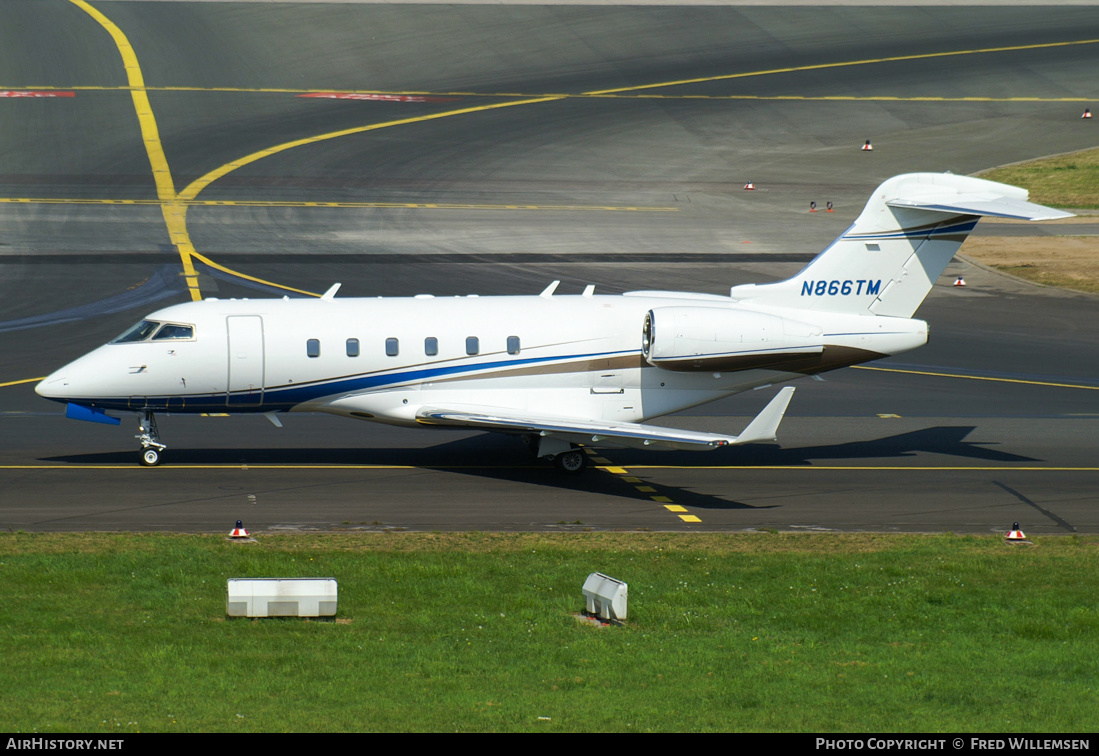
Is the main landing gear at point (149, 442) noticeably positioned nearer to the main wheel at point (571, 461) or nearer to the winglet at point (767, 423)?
the main wheel at point (571, 461)

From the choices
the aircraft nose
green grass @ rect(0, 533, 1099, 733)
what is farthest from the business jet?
green grass @ rect(0, 533, 1099, 733)

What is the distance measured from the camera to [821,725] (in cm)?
1321

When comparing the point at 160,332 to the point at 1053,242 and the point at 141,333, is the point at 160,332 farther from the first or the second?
the point at 1053,242

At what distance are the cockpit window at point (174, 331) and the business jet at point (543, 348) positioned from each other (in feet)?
0.15

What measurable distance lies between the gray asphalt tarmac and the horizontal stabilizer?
5738mm

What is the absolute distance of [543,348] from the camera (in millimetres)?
28359

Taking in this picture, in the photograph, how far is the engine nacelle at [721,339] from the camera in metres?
28.0

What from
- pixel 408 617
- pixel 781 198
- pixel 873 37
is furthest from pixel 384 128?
pixel 408 617

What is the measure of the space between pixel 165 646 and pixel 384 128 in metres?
56.8

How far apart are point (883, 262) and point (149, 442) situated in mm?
16572

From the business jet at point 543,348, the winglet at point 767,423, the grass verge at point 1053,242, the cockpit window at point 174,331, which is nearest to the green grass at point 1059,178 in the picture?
the grass verge at point 1053,242

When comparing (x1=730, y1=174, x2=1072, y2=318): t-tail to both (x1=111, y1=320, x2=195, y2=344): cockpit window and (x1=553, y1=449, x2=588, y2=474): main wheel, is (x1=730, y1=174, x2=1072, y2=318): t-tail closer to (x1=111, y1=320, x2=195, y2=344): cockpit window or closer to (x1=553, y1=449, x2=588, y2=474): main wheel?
(x1=553, y1=449, x2=588, y2=474): main wheel

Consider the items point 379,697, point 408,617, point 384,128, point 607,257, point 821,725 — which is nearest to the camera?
point 821,725
